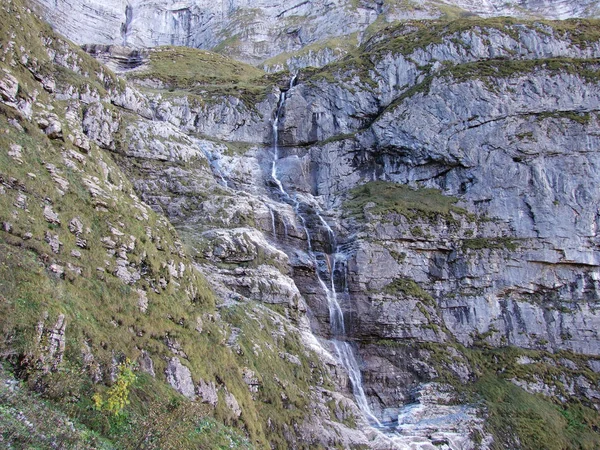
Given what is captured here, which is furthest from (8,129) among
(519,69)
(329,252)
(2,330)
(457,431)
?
(519,69)

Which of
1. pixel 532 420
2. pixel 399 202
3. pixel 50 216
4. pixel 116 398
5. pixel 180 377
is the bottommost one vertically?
pixel 532 420

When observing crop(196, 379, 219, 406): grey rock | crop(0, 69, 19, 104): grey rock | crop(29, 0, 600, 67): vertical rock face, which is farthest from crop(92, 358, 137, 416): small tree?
crop(29, 0, 600, 67): vertical rock face

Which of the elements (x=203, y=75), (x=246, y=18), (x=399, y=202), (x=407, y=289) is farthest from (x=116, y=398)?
(x=246, y=18)

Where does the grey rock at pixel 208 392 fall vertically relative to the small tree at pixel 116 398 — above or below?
below

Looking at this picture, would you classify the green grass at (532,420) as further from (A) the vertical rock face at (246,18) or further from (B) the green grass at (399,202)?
(A) the vertical rock face at (246,18)

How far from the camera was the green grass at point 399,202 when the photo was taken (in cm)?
4066

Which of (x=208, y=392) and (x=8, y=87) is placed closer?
(x=208, y=392)

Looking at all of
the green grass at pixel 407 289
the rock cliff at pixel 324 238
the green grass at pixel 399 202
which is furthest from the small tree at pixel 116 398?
the green grass at pixel 399 202

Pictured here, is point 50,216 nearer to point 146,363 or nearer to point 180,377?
point 146,363

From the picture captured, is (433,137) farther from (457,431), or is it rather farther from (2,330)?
(2,330)

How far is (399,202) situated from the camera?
4209 centimetres

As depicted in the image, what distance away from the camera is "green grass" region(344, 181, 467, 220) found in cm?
4066

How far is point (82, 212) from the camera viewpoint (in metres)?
19.2

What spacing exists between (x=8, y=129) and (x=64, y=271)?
7078 mm
